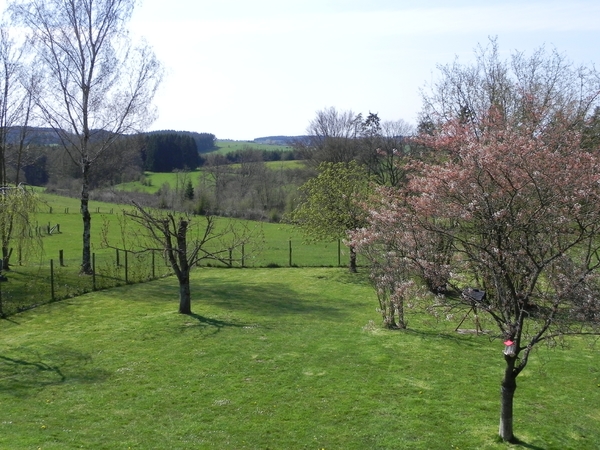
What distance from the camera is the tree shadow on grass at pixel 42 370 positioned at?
10942 mm

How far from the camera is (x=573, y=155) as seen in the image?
10180mm

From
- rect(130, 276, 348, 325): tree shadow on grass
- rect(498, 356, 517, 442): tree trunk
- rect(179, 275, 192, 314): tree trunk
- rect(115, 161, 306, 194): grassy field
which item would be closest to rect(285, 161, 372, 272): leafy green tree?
rect(130, 276, 348, 325): tree shadow on grass

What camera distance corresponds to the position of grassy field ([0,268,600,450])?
8633mm

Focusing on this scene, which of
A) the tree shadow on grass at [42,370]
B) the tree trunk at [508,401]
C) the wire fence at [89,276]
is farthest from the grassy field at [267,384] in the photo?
the wire fence at [89,276]

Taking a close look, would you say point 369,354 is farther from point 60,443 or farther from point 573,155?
point 60,443

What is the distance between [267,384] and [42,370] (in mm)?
5131

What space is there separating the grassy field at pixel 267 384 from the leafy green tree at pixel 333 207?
9.62 meters

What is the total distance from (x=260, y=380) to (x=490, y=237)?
5733 mm

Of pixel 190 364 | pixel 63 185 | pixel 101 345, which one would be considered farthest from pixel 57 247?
pixel 63 185

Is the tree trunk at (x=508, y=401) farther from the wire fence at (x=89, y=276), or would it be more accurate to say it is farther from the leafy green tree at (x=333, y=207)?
the leafy green tree at (x=333, y=207)

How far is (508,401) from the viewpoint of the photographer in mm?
8281

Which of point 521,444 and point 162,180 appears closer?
point 521,444

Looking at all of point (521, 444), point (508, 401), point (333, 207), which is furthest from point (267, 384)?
point (333, 207)

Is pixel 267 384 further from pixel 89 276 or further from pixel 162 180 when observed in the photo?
pixel 162 180
